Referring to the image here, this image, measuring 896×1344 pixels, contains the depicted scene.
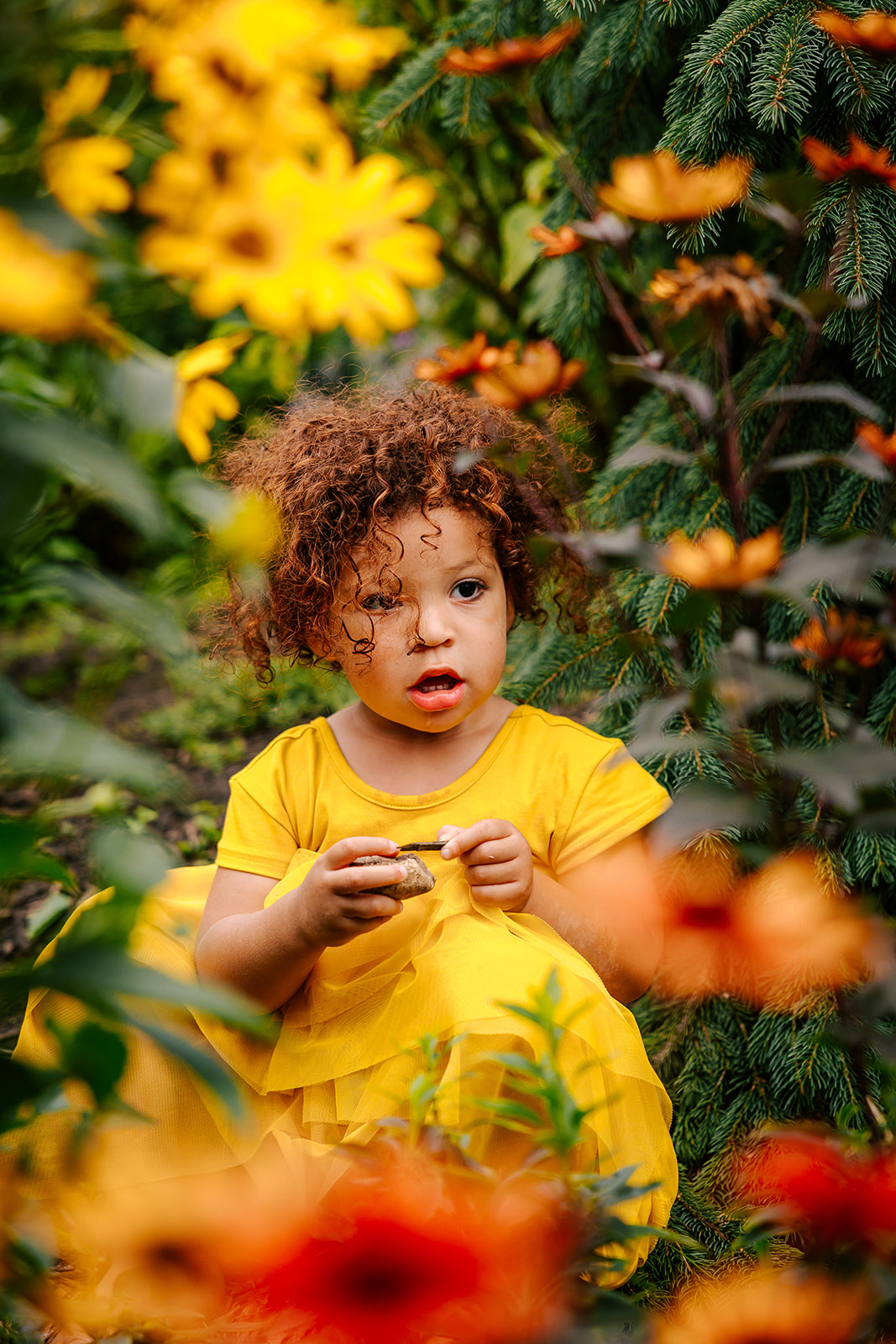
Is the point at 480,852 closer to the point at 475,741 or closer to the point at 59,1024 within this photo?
the point at 475,741

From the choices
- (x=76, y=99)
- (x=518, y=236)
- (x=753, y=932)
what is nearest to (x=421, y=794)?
(x=753, y=932)

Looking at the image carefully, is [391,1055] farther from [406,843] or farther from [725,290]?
[725,290]

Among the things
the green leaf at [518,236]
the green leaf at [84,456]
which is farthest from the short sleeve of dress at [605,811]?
the green leaf at [518,236]

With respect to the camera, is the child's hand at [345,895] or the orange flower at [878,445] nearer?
the orange flower at [878,445]

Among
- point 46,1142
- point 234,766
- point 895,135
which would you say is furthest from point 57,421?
point 234,766

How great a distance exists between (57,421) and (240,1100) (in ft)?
1.19

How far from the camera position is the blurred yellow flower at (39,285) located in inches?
19.3

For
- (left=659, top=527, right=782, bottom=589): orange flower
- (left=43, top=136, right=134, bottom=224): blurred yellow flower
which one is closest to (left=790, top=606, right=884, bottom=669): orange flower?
(left=659, top=527, right=782, bottom=589): orange flower

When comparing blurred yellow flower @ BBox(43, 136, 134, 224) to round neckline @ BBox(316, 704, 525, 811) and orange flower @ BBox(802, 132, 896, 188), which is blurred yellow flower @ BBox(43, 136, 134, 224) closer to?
orange flower @ BBox(802, 132, 896, 188)

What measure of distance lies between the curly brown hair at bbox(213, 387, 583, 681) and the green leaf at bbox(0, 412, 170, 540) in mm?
637

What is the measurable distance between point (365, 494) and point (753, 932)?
2.22ft

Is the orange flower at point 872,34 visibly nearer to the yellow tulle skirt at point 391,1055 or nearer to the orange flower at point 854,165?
the orange flower at point 854,165

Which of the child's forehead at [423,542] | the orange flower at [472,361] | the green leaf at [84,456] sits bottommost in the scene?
the child's forehead at [423,542]

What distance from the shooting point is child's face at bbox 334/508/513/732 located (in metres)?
1.18
